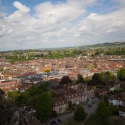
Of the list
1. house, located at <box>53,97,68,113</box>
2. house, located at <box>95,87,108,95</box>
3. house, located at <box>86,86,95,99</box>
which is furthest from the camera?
house, located at <box>95,87,108,95</box>

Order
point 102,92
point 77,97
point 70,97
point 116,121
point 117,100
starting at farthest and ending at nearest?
point 102,92
point 77,97
point 70,97
point 117,100
point 116,121

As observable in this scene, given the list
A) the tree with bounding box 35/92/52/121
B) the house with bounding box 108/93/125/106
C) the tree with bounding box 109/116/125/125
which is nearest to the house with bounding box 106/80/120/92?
the house with bounding box 108/93/125/106

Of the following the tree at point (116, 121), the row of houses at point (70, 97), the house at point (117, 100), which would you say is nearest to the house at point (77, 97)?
the row of houses at point (70, 97)

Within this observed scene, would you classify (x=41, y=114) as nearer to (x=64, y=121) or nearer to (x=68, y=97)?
(x=64, y=121)

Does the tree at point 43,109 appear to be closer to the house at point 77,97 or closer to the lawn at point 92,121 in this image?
the lawn at point 92,121

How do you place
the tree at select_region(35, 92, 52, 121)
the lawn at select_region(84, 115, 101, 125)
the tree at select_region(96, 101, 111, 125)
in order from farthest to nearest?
1. the tree at select_region(35, 92, 52, 121)
2. the lawn at select_region(84, 115, 101, 125)
3. the tree at select_region(96, 101, 111, 125)

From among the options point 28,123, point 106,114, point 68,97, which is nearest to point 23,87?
point 68,97

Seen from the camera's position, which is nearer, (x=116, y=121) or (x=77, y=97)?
(x=116, y=121)

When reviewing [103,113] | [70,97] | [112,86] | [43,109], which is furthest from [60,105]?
[112,86]

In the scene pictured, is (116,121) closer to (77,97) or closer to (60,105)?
(60,105)

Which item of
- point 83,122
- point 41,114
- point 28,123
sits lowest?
point 83,122

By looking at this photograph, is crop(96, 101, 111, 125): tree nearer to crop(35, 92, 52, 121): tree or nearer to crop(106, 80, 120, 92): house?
crop(35, 92, 52, 121): tree
